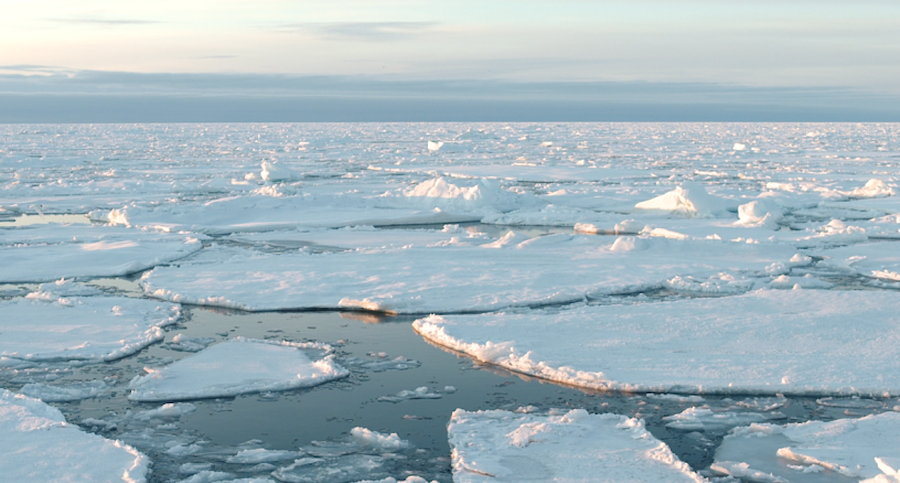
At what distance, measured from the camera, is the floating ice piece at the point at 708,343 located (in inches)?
247

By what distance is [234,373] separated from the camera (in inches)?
257

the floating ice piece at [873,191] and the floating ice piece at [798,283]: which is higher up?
the floating ice piece at [873,191]

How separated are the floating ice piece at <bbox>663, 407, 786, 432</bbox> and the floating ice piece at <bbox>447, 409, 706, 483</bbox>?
323 millimetres

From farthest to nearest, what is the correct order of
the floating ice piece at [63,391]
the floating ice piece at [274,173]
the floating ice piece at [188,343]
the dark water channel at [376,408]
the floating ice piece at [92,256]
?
1. the floating ice piece at [274,173]
2. the floating ice piece at [92,256]
3. the floating ice piece at [188,343]
4. the floating ice piece at [63,391]
5. the dark water channel at [376,408]

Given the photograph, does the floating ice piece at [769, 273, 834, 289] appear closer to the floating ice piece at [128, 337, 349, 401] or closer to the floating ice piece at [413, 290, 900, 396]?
the floating ice piece at [413, 290, 900, 396]

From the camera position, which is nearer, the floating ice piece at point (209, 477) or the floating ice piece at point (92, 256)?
the floating ice piece at point (209, 477)

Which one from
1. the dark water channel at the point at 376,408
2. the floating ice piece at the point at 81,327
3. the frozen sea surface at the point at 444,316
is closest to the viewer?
the dark water channel at the point at 376,408

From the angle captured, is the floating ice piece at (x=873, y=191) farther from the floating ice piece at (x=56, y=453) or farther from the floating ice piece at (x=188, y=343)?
the floating ice piece at (x=56, y=453)

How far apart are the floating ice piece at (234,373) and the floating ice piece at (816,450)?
3.03 m

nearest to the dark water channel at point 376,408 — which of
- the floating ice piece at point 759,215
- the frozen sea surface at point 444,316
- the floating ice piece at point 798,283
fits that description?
the frozen sea surface at point 444,316

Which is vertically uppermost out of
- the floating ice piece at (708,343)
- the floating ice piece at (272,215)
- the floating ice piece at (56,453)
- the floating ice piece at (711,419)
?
the floating ice piece at (708,343)

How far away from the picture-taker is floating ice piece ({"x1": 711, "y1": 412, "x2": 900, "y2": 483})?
4.67m

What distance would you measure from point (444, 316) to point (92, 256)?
5.77 metres

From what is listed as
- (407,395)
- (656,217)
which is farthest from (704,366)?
(656,217)
